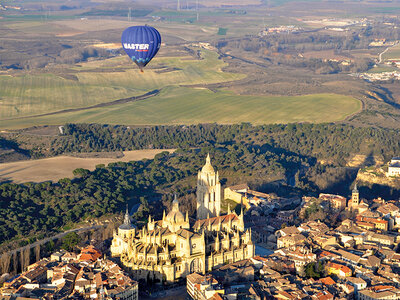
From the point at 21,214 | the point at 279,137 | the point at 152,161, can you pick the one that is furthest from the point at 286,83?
the point at 21,214

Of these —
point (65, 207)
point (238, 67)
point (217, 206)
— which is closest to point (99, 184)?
point (65, 207)

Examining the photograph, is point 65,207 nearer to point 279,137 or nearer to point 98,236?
point 98,236

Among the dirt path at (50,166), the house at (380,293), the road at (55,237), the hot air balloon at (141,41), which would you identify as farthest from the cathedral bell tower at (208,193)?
the dirt path at (50,166)

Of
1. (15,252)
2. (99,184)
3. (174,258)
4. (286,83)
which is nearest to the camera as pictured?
(174,258)

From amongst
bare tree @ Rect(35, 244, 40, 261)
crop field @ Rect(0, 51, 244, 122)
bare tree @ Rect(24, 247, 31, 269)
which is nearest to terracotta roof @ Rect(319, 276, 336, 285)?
bare tree @ Rect(35, 244, 40, 261)

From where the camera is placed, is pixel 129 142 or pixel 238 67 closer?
pixel 129 142

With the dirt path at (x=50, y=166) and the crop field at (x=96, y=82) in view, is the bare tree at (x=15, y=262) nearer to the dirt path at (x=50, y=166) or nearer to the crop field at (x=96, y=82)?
the dirt path at (x=50, y=166)

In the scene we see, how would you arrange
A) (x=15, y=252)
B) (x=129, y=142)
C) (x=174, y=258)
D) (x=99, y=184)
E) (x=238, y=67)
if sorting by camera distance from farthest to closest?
1. (x=238, y=67)
2. (x=129, y=142)
3. (x=99, y=184)
4. (x=15, y=252)
5. (x=174, y=258)
